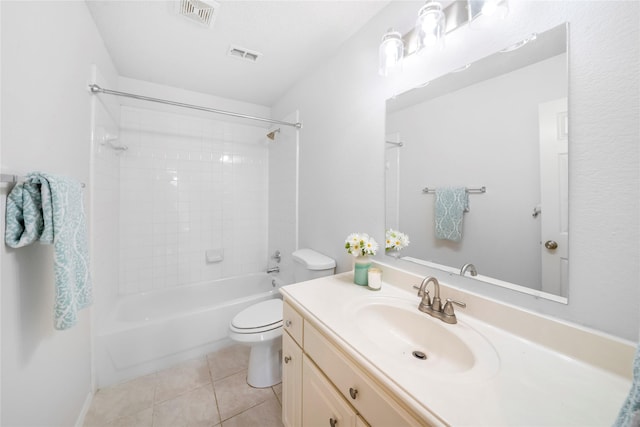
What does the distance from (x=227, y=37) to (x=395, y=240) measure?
5.63 ft

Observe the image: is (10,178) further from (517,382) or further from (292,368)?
(517,382)

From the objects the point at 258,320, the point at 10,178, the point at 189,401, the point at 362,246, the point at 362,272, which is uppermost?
the point at 10,178

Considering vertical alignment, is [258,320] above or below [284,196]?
below

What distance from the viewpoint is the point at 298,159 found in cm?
213

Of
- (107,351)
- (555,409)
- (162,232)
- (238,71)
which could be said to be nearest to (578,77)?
(555,409)

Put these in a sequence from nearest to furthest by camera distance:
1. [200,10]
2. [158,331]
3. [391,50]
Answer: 1. [391,50]
2. [200,10]
3. [158,331]

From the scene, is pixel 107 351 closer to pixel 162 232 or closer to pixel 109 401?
pixel 109 401

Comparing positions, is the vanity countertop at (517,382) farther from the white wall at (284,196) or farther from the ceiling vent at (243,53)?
the ceiling vent at (243,53)

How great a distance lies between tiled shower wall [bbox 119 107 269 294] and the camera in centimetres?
214

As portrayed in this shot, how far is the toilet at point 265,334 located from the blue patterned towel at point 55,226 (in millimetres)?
840

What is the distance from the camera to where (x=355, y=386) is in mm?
686

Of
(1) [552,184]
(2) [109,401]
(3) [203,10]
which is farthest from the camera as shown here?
(2) [109,401]

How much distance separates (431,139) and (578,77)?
1.56ft

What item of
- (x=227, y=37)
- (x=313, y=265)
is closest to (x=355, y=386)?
(x=313, y=265)
